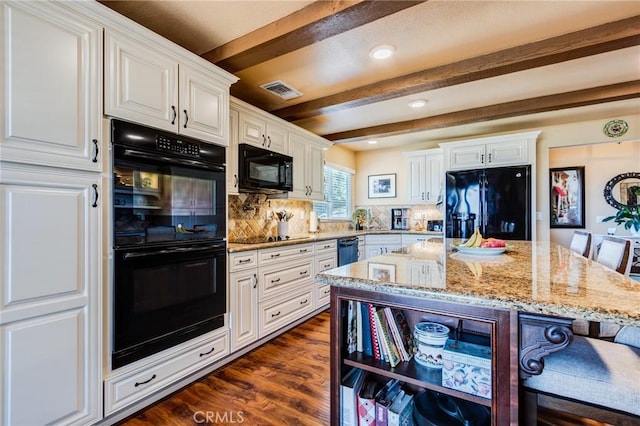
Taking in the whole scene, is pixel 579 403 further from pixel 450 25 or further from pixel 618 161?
pixel 618 161

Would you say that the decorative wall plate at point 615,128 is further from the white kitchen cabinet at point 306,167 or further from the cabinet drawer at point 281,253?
the cabinet drawer at point 281,253

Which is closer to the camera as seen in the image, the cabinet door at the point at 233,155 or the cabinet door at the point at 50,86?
the cabinet door at the point at 50,86

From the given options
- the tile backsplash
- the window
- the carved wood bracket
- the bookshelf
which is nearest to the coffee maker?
the tile backsplash

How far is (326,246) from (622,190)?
18.7 feet

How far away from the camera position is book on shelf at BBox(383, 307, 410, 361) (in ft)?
3.95

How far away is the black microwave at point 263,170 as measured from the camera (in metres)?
2.77

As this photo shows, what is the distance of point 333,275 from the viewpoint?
1.21m

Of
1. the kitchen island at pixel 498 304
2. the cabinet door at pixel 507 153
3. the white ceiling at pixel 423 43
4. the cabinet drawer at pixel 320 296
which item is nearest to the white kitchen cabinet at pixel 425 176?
the cabinet door at pixel 507 153

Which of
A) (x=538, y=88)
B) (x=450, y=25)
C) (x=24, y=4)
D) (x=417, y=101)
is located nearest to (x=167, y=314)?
(x=24, y=4)

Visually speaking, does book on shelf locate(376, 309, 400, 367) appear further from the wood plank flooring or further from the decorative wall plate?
the decorative wall plate

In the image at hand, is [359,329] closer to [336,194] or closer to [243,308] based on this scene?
[243,308]

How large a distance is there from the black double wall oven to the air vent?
1.03 meters

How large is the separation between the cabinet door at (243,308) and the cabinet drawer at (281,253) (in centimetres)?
15

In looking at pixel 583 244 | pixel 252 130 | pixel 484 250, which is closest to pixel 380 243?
pixel 583 244
